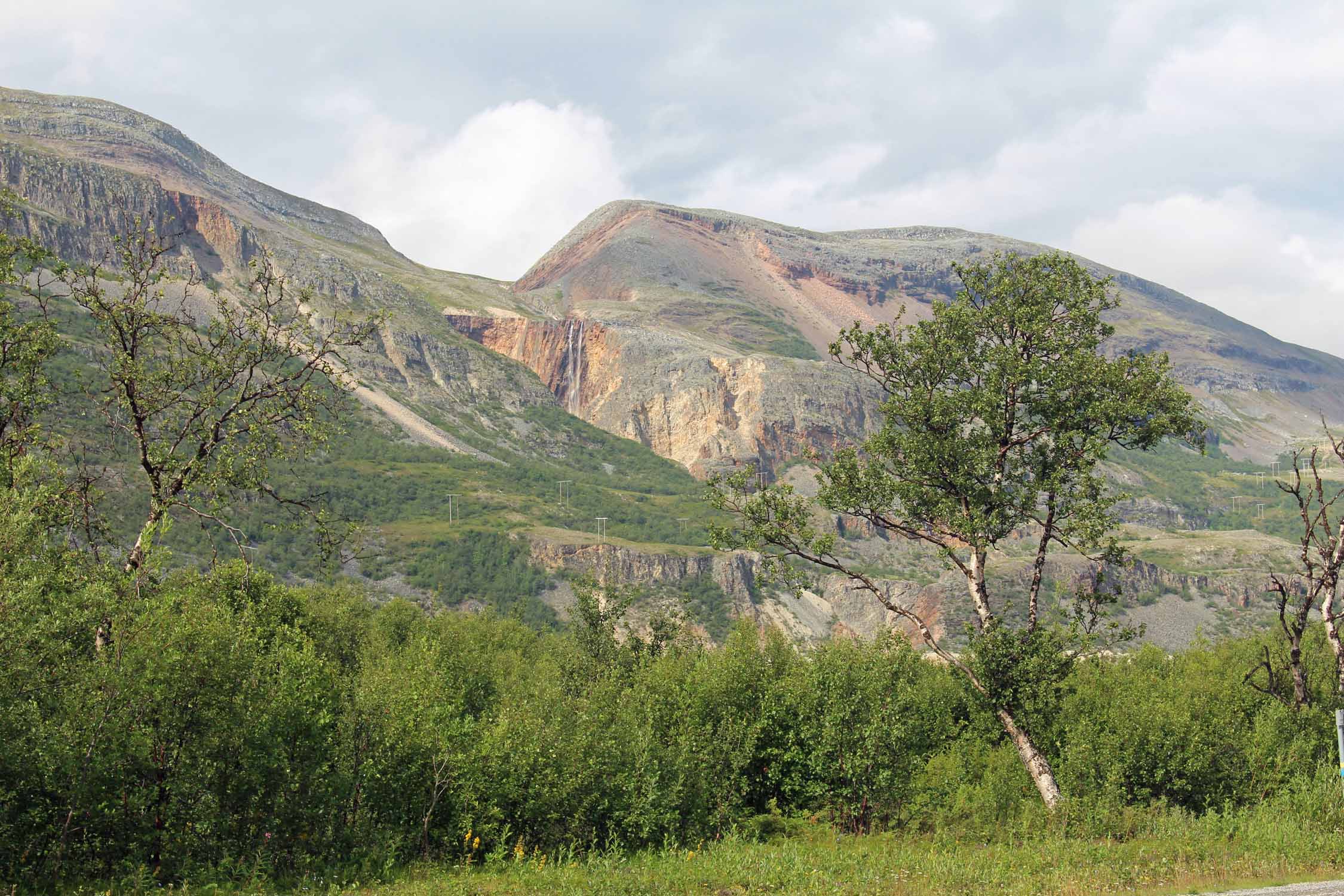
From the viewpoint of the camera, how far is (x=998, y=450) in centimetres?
2594

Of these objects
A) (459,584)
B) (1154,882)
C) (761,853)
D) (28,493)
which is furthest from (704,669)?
(459,584)

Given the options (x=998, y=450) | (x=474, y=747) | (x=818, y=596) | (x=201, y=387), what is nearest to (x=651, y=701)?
(x=474, y=747)

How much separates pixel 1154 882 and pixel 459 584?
148m

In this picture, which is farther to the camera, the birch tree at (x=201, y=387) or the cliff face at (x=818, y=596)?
the cliff face at (x=818, y=596)

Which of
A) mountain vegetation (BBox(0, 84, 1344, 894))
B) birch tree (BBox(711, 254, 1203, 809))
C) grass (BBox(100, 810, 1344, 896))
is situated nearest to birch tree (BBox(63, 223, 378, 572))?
mountain vegetation (BBox(0, 84, 1344, 894))

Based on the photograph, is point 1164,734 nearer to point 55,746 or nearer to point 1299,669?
point 1299,669

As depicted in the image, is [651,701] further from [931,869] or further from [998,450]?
[998,450]

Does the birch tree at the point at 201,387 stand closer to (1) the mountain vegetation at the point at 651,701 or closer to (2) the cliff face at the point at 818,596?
(1) the mountain vegetation at the point at 651,701

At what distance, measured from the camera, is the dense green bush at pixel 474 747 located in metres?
16.4

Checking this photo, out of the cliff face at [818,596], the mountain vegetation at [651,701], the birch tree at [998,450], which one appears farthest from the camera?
the cliff face at [818,596]

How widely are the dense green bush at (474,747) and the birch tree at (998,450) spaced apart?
3539 millimetres

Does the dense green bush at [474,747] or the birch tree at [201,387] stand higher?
the birch tree at [201,387]

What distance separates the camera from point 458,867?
19469 mm

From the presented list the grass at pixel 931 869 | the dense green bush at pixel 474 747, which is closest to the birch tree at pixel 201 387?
the dense green bush at pixel 474 747
